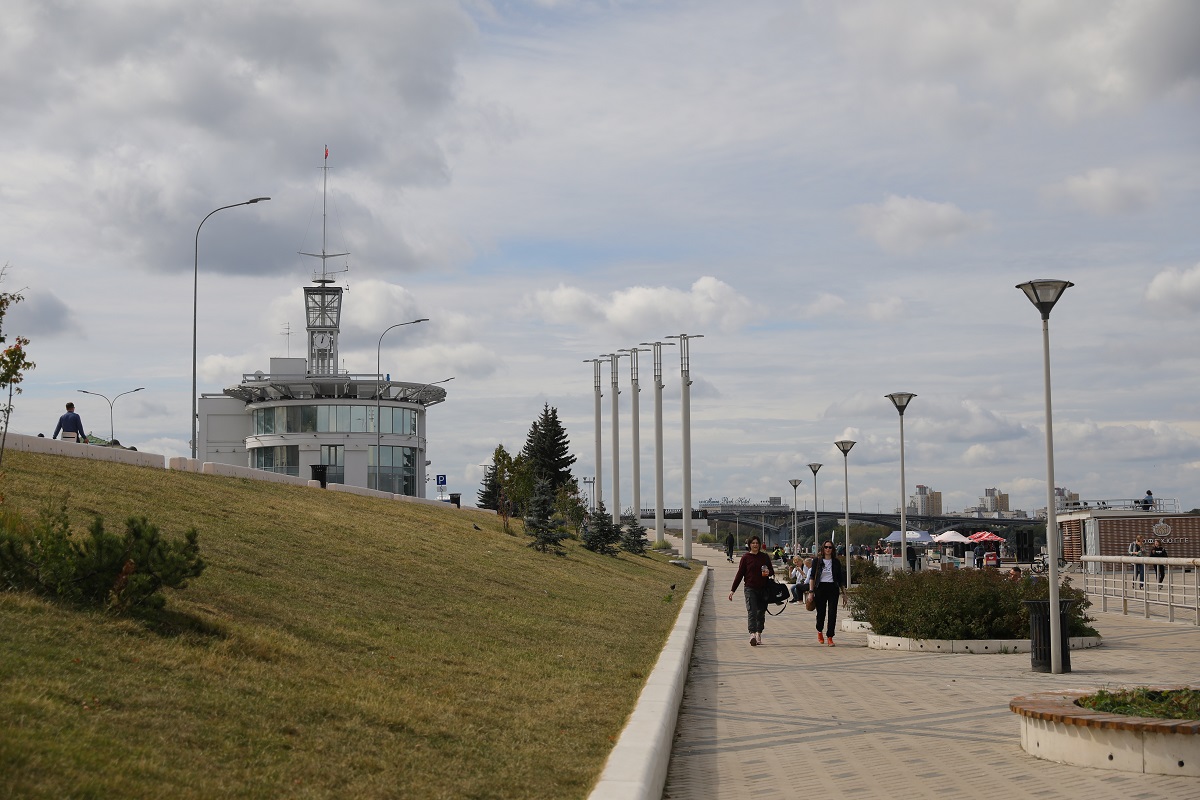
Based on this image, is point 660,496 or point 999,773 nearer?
point 999,773

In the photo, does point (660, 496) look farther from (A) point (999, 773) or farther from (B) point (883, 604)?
(A) point (999, 773)

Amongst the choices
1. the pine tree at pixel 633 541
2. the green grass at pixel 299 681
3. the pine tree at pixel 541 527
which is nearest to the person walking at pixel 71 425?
the green grass at pixel 299 681

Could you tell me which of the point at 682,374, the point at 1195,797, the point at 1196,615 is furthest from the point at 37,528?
the point at 682,374

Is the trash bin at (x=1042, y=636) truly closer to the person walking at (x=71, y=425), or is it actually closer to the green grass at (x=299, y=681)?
the green grass at (x=299, y=681)

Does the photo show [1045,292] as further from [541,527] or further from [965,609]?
[541,527]

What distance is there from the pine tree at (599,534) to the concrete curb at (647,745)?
3405cm

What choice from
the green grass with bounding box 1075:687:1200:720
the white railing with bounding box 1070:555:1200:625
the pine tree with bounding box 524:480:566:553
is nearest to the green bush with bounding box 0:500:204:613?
the green grass with bounding box 1075:687:1200:720

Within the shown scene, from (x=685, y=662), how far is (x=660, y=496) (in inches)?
2326

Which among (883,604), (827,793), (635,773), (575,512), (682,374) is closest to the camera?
(635,773)

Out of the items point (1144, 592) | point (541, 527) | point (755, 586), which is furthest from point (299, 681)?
point (541, 527)

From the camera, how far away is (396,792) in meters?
6.51

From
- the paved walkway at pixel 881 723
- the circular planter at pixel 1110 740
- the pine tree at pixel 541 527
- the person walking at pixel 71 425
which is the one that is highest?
the person walking at pixel 71 425

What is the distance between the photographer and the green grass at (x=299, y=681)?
6270mm

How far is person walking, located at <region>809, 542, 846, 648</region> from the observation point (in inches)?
750
